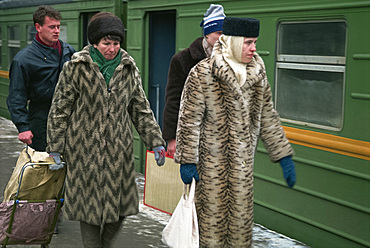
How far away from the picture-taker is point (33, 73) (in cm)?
514

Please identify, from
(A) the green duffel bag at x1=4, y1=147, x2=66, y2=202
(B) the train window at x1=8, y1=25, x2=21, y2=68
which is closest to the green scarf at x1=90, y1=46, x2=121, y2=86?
(A) the green duffel bag at x1=4, y1=147, x2=66, y2=202

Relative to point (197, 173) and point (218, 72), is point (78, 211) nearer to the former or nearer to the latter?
point (197, 173)

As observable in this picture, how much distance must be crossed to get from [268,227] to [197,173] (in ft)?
7.70

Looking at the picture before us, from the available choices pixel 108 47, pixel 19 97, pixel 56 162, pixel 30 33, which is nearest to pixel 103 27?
pixel 108 47

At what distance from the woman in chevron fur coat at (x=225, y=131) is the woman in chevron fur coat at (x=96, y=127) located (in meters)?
0.49

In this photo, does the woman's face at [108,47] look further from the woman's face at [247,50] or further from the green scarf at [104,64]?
the woman's face at [247,50]

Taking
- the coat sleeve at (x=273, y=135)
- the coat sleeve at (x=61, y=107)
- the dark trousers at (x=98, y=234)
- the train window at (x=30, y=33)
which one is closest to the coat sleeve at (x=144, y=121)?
the coat sleeve at (x=61, y=107)

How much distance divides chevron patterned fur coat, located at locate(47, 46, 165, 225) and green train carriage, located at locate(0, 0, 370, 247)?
1.72 metres

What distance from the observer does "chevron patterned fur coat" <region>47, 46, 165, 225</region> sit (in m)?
4.19

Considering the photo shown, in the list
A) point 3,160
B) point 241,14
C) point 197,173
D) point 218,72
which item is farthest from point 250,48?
point 3,160

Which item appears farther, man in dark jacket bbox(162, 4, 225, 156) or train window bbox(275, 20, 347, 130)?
A: train window bbox(275, 20, 347, 130)

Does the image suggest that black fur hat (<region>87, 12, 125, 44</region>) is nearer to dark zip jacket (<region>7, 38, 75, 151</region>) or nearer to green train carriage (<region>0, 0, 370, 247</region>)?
dark zip jacket (<region>7, 38, 75, 151</region>)

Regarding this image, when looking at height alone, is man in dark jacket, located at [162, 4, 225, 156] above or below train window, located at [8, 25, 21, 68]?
below

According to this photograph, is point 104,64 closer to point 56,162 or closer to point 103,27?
point 103,27
